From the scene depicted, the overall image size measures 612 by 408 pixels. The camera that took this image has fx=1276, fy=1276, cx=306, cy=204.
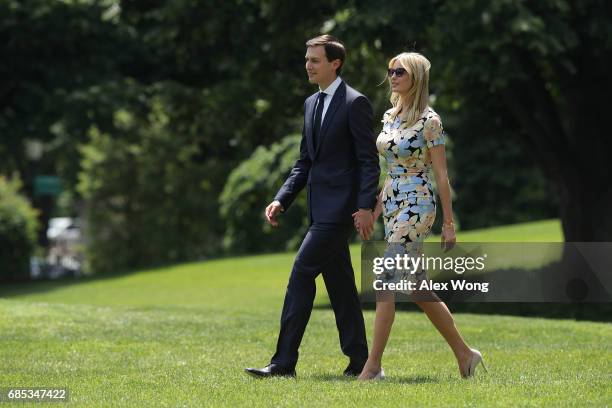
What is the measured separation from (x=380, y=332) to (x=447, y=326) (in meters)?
0.40

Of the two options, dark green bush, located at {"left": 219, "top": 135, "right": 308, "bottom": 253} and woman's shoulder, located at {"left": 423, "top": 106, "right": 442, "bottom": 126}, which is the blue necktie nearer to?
woman's shoulder, located at {"left": 423, "top": 106, "right": 442, "bottom": 126}

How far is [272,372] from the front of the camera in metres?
7.78

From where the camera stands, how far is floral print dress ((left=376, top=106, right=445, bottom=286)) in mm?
7336

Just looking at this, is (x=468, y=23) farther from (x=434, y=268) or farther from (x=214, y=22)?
(x=434, y=268)

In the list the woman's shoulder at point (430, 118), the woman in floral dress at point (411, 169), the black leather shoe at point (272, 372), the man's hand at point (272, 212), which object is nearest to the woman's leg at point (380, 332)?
the woman in floral dress at point (411, 169)

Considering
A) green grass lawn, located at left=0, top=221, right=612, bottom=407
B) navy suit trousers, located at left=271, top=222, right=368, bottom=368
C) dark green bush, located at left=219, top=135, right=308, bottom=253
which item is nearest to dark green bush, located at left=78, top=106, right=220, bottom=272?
dark green bush, located at left=219, top=135, right=308, bottom=253

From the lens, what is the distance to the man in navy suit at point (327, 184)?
7.65 m

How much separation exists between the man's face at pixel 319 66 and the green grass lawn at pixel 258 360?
5.99ft

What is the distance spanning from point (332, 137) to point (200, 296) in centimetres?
1580

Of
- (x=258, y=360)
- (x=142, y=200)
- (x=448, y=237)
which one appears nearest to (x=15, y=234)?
(x=142, y=200)

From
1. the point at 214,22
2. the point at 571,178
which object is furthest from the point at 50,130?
the point at 571,178

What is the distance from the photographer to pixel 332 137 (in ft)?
25.2

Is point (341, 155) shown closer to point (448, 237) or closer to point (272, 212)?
point (272, 212)

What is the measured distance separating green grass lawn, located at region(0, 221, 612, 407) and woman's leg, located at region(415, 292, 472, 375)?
6.5 inches
